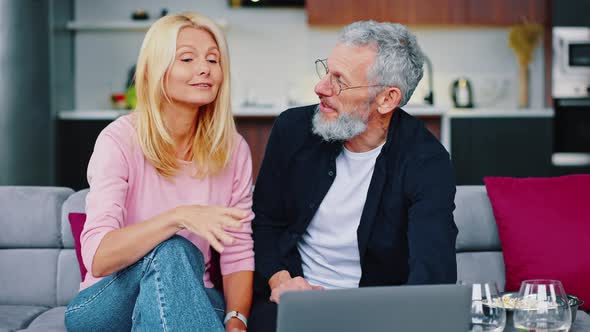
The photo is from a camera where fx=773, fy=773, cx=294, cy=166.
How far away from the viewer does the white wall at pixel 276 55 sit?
19.6 feet

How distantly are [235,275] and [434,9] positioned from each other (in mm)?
3990

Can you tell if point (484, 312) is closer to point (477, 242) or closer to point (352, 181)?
point (352, 181)

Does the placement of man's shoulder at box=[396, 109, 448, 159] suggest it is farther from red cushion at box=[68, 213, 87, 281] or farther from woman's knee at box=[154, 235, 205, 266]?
red cushion at box=[68, 213, 87, 281]

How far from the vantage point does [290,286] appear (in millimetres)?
2066

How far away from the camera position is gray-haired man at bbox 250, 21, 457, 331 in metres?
2.14

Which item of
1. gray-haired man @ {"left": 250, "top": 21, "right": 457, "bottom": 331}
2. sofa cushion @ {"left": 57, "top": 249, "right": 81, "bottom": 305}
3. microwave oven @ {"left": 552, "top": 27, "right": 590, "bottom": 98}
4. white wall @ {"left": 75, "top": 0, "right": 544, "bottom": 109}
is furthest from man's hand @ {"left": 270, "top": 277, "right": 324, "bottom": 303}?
microwave oven @ {"left": 552, "top": 27, "right": 590, "bottom": 98}

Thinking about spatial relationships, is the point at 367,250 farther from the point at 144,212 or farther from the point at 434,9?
the point at 434,9

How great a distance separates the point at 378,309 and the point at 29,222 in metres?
1.59

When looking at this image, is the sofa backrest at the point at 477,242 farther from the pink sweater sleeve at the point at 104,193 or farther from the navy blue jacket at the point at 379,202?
the pink sweater sleeve at the point at 104,193

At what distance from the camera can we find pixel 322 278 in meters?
2.24

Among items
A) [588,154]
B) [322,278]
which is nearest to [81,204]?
[322,278]

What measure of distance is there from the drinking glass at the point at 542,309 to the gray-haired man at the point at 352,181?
47cm

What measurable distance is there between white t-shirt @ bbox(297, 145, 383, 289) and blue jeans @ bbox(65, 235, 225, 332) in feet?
1.45

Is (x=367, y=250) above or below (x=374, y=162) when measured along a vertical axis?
below
